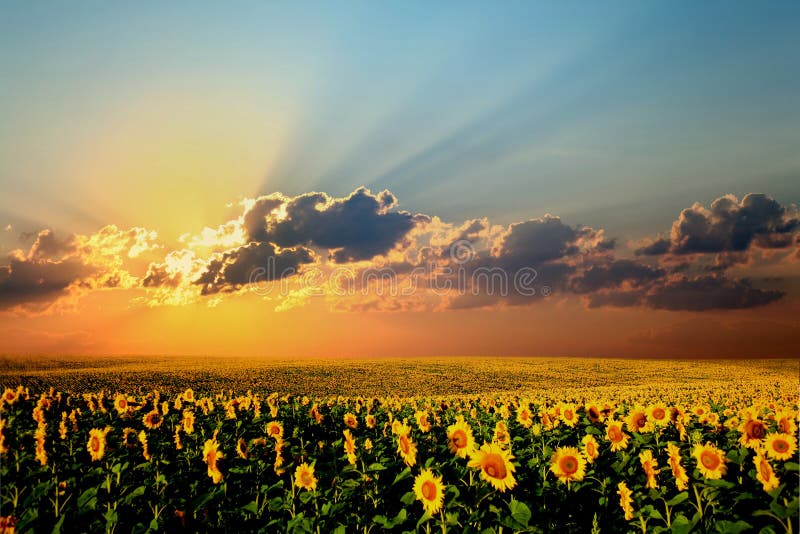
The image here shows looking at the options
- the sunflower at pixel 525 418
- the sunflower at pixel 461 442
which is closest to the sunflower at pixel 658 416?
the sunflower at pixel 525 418

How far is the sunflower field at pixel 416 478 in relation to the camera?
277 inches

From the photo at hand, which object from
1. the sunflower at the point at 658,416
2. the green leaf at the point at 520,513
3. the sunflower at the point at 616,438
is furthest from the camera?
the sunflower at the point at 658,416

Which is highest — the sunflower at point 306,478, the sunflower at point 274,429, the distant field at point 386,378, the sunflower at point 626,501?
the sunflower at point 274,429

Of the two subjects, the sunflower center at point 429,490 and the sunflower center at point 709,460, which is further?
the sunflower center at point 709,460

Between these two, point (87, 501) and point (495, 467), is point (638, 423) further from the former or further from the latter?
point (87, 501)

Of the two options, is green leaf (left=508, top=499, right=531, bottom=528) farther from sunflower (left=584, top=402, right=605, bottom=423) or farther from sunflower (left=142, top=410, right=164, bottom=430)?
sunflower (left=142, top=410, right=164, bottom=430)

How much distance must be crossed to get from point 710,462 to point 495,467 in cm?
353

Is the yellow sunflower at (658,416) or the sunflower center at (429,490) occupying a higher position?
the yellow sunflower at (658,416)

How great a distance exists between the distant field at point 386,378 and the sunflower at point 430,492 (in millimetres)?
31737

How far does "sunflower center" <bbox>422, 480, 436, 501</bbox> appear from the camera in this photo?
6.72m

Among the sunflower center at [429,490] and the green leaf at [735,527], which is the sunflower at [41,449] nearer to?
the sunflower center at [429,490]

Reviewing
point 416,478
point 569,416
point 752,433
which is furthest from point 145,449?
point 752,433

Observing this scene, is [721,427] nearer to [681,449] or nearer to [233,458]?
[681,449]

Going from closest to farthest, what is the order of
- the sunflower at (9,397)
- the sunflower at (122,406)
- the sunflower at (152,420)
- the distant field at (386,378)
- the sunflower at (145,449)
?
the sunflower at (145,449) → the sunflower at (152,420) → the sunflower at (122,406) → the sunflower at (9,397) → the distant field at (386,378)
